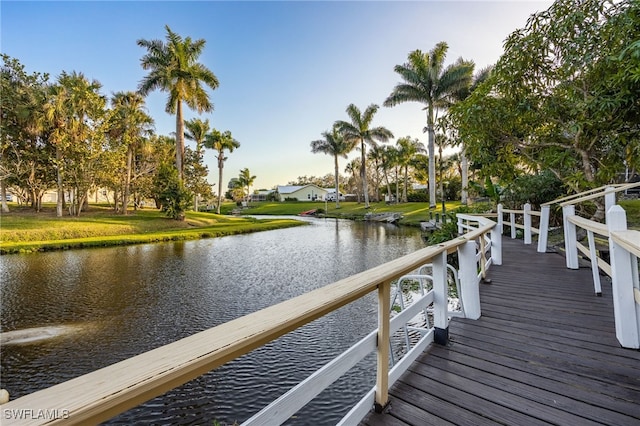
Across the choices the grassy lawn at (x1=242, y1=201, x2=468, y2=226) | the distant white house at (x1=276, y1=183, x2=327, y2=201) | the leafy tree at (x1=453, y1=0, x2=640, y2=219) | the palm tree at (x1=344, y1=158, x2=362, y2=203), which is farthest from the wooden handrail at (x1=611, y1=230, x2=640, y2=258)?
the distant white house at (x1=276, y1=183, x2=327, y2=201)

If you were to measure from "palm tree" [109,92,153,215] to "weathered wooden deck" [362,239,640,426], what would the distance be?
25.3 meters

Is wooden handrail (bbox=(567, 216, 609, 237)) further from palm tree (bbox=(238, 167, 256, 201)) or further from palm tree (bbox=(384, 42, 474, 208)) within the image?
palm tree (bbox=(238, 167, 256, 201))

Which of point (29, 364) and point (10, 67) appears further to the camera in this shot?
point (10, 67)

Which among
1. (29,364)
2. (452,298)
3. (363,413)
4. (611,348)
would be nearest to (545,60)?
(452,298)

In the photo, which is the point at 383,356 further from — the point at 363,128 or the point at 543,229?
the point at 363,128

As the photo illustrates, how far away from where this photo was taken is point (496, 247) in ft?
19.7

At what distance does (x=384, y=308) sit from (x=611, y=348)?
2211 millimetres

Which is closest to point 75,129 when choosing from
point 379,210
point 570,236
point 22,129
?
point 22,129

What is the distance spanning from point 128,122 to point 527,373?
28.2m

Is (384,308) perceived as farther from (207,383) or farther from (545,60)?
(545,60)

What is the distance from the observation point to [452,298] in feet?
21.3

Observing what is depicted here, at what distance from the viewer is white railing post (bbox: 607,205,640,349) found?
2.46m

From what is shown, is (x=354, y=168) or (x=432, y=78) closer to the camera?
(x=432, y=78)

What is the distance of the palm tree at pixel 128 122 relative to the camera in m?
23.2
